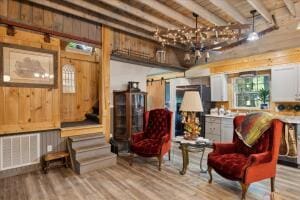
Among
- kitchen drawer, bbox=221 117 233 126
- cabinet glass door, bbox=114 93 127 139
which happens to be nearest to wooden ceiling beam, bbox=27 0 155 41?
cabinet glass door, bbox=114 93 127 139

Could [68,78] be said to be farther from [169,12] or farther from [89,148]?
[169,12]

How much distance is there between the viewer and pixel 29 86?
11.6 ft

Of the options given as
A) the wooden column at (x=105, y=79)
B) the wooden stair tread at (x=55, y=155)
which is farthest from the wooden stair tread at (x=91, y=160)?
the wooden column at (x=105, y=79)

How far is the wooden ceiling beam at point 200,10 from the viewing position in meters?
3.16

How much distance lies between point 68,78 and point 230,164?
4.32m

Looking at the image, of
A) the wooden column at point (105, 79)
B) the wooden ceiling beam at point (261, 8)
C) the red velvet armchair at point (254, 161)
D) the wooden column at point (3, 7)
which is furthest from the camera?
the wooden column at point (105, 79)

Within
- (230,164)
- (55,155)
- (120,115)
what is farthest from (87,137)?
(230,164)

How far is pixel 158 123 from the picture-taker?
4.17 m

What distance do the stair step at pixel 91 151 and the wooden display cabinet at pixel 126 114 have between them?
0.82 m

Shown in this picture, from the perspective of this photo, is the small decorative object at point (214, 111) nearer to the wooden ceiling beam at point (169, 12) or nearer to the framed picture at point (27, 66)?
the wooden ceiling beam at point (169, 12)

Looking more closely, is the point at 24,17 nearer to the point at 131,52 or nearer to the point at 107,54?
the point at 107,54

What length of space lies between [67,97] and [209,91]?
4060 mm

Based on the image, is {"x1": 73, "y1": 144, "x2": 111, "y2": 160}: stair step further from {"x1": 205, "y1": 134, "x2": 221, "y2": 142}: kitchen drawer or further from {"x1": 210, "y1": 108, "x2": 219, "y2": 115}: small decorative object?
{"x1": 210, "y1": 108, "x2": 219, "y2": 115}: small decorative object

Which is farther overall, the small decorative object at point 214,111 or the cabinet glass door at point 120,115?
the small decorative object at point 214,111
